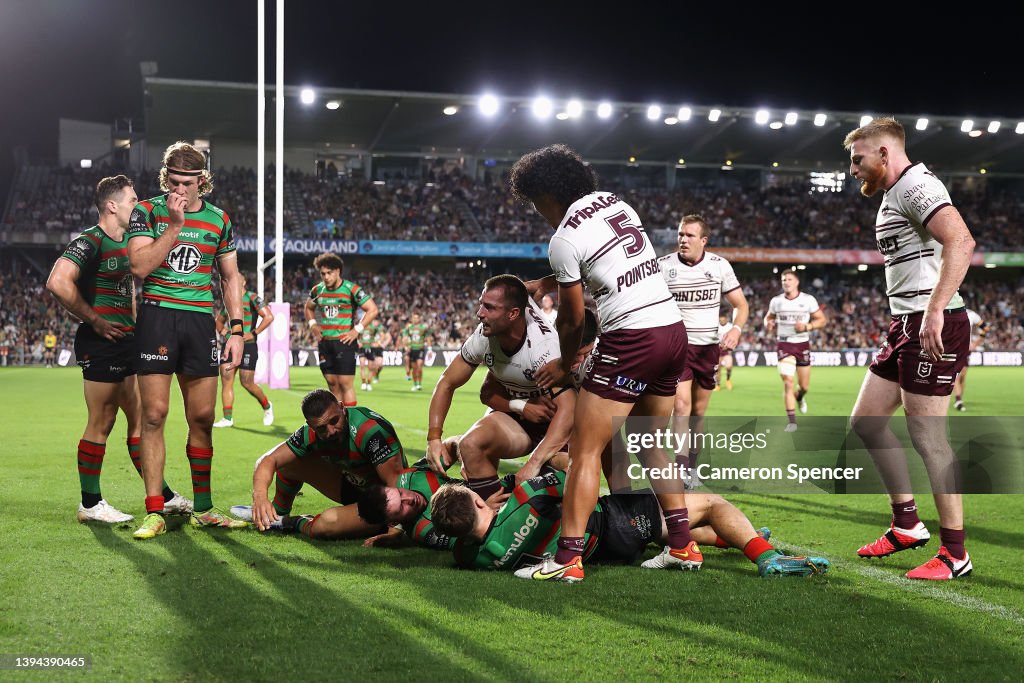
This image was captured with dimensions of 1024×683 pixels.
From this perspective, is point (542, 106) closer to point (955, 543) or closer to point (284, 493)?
point (284, 493)

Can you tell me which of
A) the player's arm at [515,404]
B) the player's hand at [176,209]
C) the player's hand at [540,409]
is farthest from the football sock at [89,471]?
the player's hand at [540,409]

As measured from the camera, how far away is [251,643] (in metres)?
3.35

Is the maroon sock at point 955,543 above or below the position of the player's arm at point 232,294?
below

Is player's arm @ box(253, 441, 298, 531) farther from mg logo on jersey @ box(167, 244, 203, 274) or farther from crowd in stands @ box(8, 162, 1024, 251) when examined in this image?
crowd in stands @ box(8, 162, 1024, 251)

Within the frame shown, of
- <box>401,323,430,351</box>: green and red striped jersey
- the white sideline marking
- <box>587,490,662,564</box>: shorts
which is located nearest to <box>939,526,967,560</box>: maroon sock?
the white sideline marking

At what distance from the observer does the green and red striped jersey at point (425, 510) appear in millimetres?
5023

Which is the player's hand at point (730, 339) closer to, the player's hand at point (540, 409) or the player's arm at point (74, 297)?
the player's hand at point (540, 409)

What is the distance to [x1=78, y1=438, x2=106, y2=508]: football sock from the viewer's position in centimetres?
582

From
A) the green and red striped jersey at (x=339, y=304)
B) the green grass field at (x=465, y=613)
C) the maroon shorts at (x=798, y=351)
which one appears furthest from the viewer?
the maroon shorts at (x=798, y=351)

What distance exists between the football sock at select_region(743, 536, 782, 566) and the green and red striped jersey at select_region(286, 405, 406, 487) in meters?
2.00

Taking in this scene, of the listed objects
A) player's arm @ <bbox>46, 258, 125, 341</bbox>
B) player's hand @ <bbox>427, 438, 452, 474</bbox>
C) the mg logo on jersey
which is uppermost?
the mg logo on jersey

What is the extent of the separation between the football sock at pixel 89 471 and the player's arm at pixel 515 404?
2.60 meters

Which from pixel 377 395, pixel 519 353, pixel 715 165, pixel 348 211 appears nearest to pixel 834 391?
pixel 377 395

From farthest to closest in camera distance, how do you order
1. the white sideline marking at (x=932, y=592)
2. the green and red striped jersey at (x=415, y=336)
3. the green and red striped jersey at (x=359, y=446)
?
the green and red striped jersey at (x=415, y=336) < the green and red striped jersey at (x=359, y=446) < the white sideline marking at (x=932, y=592)
